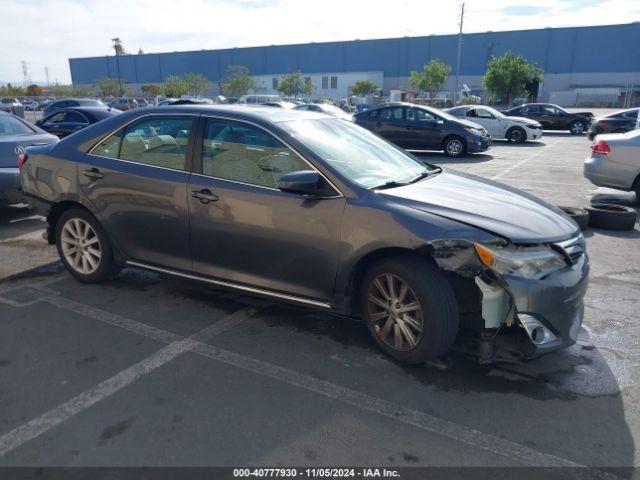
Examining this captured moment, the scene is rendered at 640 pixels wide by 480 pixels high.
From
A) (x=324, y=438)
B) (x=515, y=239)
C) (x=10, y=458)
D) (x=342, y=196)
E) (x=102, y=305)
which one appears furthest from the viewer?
(x=102, y=305)

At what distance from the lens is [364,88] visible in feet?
228

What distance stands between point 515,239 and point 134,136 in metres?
3.24

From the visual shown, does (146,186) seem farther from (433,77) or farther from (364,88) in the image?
(364,88)

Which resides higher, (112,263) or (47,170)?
(47,170)

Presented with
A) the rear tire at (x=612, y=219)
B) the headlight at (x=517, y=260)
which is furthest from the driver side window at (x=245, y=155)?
the rear tire at (x=612, y=219)

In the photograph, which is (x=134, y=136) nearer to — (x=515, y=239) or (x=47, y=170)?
(x=47, y=170)

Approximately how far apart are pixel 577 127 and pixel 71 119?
72.3ft

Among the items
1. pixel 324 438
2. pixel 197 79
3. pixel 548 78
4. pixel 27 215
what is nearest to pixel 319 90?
pixel 197 79

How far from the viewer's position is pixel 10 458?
2.57 m

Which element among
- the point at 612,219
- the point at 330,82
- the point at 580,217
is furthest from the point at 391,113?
the point at 330,82

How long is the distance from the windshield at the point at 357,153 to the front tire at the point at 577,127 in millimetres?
23469

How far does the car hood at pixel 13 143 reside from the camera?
23.1 ft

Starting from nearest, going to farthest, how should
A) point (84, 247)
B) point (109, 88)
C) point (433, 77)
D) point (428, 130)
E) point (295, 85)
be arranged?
1. point (84, 247)
2. point (428, 130)
3. point (433, 77)
4. point (295, 85)
5. point (109, 88)

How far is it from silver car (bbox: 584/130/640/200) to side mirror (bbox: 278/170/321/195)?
7.20m
